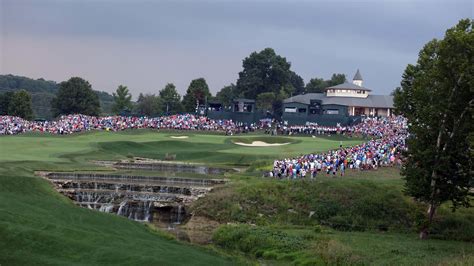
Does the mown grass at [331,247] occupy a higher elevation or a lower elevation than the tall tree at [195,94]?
lower

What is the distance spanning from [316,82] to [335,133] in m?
82.9

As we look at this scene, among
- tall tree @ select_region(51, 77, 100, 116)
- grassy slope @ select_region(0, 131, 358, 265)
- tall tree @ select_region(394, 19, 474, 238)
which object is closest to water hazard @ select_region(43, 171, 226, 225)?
grassy slope @ select_region(0, 131, 358, 265)

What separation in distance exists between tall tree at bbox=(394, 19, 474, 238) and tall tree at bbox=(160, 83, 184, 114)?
117m

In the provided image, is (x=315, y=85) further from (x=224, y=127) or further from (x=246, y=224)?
(x=246, y=224)

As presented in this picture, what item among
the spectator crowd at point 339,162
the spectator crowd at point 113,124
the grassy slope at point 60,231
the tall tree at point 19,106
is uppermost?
the tall tree at point 19,106

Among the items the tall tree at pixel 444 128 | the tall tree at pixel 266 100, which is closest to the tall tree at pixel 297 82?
the tall tree at pixel 266 100

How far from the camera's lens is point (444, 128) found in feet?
126

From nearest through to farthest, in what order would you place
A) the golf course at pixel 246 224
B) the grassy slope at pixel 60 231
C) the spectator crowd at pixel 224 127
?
1. the grassy slope at pixel 60 231
2. the golf course at pixel 246 224
3. the spectator crowd at pixel 224 127

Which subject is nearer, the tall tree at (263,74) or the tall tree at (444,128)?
the tall tree at (444,128)

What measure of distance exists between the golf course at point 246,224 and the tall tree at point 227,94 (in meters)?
97.7

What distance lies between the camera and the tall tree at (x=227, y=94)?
16775cm

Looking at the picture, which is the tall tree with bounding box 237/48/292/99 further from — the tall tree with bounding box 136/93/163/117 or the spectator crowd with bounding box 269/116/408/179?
the spectator crowd with bounding box 269/116/408/179

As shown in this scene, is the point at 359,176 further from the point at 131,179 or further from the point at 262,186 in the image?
the point at 131,179

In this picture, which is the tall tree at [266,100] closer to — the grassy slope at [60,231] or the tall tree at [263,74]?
the tall tree at [263,74]
